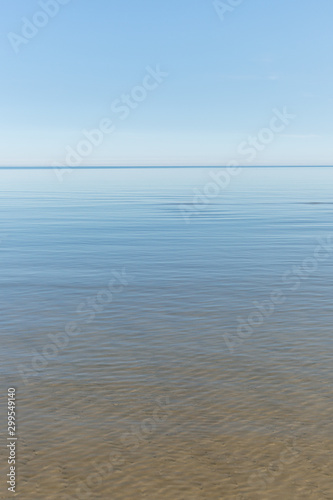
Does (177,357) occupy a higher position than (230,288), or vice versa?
(230,288)

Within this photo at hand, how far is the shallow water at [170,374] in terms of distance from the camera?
1011cm

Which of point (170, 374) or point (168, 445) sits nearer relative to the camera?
point (168, 445)

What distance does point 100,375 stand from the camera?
568 inches

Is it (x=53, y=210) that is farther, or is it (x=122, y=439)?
(x=53, y=210)

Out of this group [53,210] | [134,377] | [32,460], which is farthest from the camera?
[53,210]

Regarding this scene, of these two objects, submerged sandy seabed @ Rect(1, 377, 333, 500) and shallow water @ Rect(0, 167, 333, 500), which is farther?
shallow water @ Rect(0, 167, 333, 500)

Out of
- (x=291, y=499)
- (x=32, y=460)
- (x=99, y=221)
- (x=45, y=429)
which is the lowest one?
(x=291, y=499)

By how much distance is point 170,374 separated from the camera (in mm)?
14539

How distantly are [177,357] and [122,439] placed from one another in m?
4.66

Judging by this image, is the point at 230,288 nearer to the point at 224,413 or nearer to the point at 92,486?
the point at 224,413

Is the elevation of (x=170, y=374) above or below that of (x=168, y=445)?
above

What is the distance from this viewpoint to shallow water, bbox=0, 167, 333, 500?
10.1m

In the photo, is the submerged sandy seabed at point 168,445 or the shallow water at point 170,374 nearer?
the submerged sandy seabed at point 168,445

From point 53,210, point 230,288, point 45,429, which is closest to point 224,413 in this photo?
point 45,429
